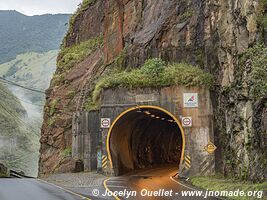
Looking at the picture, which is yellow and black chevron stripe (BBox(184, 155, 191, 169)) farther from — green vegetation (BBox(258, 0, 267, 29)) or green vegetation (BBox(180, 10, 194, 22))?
green vegetation (BBox(180, 10, 194, 22))

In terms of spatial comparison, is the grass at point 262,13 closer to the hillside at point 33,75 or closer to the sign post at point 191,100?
the sign post at point 191,100

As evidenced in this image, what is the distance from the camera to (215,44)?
92.9 ft

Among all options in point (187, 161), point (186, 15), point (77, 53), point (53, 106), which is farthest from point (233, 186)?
point (77, 53)

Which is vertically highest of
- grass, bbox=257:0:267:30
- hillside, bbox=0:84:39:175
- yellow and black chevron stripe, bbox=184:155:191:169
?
grass, bbox=257:0:267:30

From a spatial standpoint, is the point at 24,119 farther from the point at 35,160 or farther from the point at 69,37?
the point at 69,37

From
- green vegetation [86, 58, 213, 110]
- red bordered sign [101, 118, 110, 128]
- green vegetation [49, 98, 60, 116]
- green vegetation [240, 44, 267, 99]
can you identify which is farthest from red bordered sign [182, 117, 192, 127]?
green vegetation [49, 98, 60, 116]

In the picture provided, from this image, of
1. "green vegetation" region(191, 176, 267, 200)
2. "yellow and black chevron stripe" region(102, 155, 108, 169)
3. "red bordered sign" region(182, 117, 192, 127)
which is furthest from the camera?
"yellow and black chevron stripe" region(102, 155, 108, 169)

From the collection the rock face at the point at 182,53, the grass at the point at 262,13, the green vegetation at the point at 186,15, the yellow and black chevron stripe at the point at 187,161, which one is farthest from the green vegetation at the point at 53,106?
the grass at the point at 262,13

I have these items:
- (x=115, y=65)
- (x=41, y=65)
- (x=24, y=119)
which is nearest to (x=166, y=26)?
(x=115, y=65)

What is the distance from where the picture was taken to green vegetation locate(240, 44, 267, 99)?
1799 centimetres

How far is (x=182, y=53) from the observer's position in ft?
106

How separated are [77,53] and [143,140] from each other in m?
15.0

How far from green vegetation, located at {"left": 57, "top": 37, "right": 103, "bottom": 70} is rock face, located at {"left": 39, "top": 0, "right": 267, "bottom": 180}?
1.07 meters

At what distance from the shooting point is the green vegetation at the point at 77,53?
48906 millimetres
